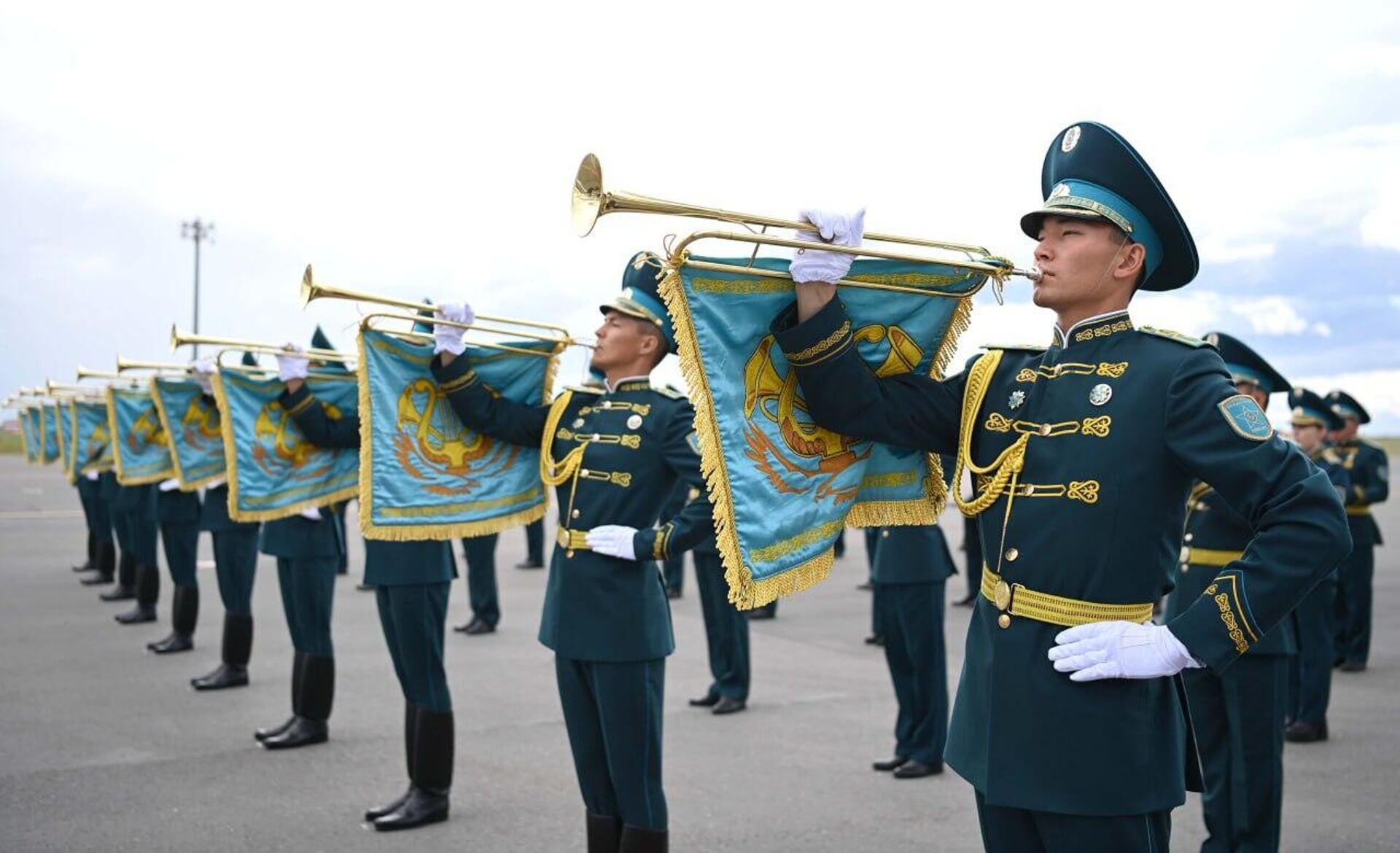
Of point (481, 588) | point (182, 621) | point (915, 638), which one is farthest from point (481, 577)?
point (915, 638)

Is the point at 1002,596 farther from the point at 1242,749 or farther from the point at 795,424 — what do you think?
the point at 1242,749

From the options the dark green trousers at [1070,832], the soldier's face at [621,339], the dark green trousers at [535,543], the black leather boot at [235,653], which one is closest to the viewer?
the dark green trousers at [1070,832]

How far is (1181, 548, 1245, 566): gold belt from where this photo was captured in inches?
200

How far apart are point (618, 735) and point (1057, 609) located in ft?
6.23

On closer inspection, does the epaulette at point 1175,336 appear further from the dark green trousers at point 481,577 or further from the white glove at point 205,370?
the dark green trousers at point 481,577

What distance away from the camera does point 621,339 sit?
4461 millimetres

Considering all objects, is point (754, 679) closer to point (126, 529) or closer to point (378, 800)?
point (378, 800)

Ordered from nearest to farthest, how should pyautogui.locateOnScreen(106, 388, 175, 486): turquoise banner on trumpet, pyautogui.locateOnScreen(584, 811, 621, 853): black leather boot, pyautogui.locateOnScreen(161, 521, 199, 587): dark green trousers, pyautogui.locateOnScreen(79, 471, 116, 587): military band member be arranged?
pyautogui.locateOnScreen(584, 811, 621, 853): black leather boot → pyautogui.locateOnScreen(161, 521, 199, 587): dark green trousers → pyautogui.locateOnScreen(106, 388, 175, 486): turquoise banner on trumpet → pyautogui.locateOnScreen(79, 471, 116, 587): military band member

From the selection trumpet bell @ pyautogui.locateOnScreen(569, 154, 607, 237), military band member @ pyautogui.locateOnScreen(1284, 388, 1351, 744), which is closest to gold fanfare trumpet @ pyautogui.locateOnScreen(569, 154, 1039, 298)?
trumpet bell @ pyautogui.locateOnScreen(569, 154, 607, 237)

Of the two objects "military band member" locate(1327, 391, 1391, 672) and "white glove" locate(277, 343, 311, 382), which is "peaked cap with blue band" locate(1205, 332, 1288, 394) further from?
"white glove" locate(277, 343, 311, 382)

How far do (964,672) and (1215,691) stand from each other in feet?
7.67

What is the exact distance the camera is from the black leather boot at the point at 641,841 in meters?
4.02

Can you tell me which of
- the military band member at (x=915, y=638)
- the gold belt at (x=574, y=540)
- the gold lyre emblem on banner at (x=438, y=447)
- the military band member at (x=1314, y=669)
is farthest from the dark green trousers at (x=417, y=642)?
the military band member at (x=1314, y=669)

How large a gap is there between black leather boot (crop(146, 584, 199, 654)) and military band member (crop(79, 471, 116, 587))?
159 inches
